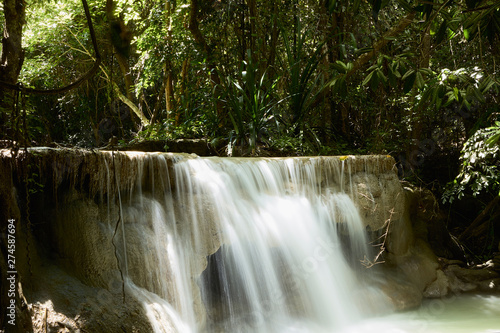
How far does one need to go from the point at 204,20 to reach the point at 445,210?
534cm

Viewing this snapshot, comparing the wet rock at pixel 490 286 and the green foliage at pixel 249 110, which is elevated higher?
the green foliage at pixel 249 110

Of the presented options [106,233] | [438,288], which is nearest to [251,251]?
[106,233]

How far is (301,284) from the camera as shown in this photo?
4.77 meters

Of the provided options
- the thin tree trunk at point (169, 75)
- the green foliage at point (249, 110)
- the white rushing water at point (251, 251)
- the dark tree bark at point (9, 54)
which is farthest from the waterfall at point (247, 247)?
the thin tree trunk at point (169, 75)

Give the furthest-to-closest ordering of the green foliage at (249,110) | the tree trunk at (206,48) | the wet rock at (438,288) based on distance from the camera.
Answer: the tree trunk at (206,48)
the green foliage at (249,110)
the wet rock at (438,288)

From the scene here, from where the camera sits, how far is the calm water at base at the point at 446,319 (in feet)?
15.2

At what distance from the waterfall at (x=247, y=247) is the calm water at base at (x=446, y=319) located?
0.26 meters

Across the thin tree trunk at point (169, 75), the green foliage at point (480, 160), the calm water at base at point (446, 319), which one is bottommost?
the calm water at base at point (446, 319)

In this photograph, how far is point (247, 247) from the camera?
4402 mm

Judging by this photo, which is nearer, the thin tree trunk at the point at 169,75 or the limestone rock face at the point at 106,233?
the limestone rock face at the point at 106,233

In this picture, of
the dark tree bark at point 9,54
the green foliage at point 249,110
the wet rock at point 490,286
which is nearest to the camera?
the dark tree bark at point 9,54

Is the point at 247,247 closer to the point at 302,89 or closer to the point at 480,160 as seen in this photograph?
the point at 480,160

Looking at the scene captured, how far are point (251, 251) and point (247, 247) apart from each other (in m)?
0.07

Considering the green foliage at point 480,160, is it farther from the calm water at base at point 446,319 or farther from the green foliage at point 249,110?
the green foliage at point 249,110
